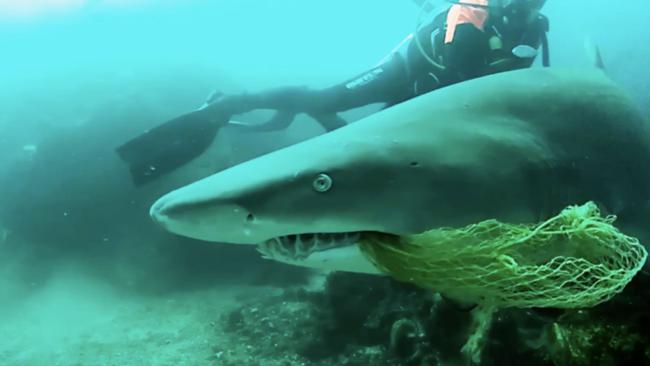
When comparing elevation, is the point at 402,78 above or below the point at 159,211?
below

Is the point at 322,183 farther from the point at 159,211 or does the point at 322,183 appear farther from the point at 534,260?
the point at 534,260

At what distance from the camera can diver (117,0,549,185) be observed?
512cm

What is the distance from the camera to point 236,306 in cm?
571

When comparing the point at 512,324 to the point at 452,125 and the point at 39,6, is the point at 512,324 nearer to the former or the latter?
the point at 452,125

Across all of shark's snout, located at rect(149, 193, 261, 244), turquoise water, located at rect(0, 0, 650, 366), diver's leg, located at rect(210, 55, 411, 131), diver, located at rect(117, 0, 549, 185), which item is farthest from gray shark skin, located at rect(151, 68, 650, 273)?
diver's leg, located at rect(210, 55, 411, 131)

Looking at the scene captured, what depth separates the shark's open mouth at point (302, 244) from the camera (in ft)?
6.79

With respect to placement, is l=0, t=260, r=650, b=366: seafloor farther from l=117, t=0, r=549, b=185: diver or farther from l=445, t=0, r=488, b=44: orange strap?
l=445, t=0, r=488, b=44: orange strap

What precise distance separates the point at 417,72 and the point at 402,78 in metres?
0.36

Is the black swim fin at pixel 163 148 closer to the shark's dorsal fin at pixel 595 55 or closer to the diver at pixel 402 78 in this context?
the diver at pixel 402 78

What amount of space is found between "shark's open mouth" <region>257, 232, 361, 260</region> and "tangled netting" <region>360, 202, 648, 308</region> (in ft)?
0.67

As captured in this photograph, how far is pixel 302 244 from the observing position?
2.08 m

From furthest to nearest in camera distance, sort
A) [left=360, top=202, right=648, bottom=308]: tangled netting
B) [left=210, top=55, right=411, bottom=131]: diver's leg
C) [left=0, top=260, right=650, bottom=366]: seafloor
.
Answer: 1. [left=210, top=55, right=411, bottom=131]: diver's leg
2. [left=0, top=260, right=650, bottom=366]: seafloor
3. [left=360, top=202, right=648, bottom=308]: tangled netting

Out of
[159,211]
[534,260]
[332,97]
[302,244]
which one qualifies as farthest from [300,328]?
[332,97]

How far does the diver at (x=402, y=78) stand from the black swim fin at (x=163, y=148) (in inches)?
0.4
